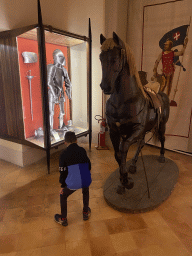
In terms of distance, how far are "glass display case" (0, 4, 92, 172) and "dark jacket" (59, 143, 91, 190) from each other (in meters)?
1.47

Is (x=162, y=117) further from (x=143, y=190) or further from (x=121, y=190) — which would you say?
(x=121, y=190)

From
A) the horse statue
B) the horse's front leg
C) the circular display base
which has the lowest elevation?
the circular display base

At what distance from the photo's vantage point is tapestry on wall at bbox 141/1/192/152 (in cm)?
432

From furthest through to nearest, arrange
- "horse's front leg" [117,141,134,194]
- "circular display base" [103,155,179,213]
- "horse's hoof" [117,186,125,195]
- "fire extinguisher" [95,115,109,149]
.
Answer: "fire extinguisher" [95,115,109,149], "horse's hoof" [117,186,125,195], "circular display base" [103,155,179,213], "horse's front leg" [117,141,134,194]

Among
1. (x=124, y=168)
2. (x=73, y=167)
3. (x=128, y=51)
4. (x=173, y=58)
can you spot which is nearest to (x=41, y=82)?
(x=128, y=51)

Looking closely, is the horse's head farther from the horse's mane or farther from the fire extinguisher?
the fire extinguisher

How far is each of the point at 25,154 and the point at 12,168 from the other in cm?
34

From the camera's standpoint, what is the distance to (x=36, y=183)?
3303 millimetres

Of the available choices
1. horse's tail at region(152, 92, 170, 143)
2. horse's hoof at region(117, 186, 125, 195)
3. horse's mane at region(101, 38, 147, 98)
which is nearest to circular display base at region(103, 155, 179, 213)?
horse's hoof at region(117, 186, 125, 195)

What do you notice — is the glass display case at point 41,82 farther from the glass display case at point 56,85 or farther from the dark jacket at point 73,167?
the dark jacket at point 73,167

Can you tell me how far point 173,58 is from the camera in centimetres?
449

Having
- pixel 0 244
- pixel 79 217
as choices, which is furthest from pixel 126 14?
pixel 0 244

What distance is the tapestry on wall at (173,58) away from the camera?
4.32 metres

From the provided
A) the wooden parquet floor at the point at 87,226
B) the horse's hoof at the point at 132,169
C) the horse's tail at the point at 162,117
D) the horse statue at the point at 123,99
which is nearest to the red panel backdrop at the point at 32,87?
the wooden parquet floor at the point at 87,226
